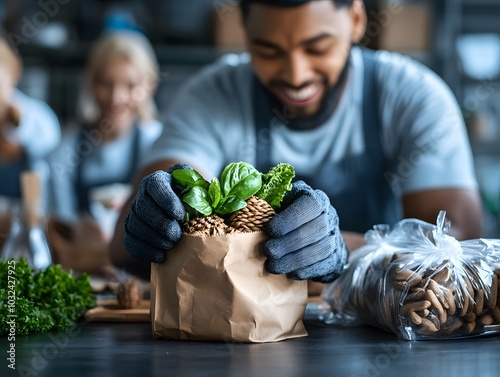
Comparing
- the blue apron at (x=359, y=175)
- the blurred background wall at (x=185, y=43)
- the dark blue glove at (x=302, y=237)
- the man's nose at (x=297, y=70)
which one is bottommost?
the dark blue glove at (x=302, y=237)

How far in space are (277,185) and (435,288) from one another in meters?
0.25

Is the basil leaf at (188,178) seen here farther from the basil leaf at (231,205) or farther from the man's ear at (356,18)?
the man's ear at (356,18)

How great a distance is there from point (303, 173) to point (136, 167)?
151cm

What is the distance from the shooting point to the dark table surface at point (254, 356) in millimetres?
886

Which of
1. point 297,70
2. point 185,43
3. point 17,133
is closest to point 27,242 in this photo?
point 297,70

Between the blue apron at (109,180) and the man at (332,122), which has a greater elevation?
the blue apron at (109,180)

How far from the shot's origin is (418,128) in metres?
2.15

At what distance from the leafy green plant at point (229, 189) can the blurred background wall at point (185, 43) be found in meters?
3.10

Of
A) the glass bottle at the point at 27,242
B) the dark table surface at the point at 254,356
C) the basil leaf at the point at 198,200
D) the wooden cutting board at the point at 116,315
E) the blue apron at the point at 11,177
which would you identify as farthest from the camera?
the blue apron at the point at 11,177

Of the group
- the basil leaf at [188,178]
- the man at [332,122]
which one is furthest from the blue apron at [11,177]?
the basil leaf at [188,178]

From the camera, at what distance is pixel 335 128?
89.5 inches

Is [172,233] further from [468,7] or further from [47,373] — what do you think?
[468,7]

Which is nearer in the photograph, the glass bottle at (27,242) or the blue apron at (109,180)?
the glass bottle at (27,242)

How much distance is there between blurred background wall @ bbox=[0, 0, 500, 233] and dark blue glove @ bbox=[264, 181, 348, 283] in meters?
A: 3.09
